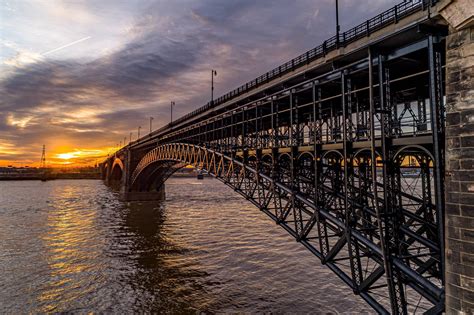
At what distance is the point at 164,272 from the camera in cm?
2192

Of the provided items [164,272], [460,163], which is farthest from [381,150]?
[164,272]

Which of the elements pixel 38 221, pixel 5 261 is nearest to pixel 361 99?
pixel 5 261

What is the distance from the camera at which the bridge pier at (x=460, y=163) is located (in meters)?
7.87

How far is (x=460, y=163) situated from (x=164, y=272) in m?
20.5

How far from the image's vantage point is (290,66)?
69.7 ft

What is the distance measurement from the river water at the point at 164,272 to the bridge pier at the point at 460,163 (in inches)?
346

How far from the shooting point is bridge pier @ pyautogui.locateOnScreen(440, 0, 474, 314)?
7.87 m

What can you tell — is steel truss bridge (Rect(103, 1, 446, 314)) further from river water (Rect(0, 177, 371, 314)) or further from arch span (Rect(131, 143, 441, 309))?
river water (Rect(0, 177, 371, 314))

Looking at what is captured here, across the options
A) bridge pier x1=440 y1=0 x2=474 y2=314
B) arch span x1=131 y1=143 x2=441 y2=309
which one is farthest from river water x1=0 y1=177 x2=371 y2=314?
bridge pier x1=440 y1=0 x2=474 y2=314

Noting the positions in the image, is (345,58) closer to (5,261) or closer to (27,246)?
(5,261)

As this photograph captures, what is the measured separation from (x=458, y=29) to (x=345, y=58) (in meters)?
6.38

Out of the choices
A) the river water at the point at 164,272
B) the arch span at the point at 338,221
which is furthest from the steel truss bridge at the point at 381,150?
the river water at the point at 164,272

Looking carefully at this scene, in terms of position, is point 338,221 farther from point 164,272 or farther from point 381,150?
point 164,272

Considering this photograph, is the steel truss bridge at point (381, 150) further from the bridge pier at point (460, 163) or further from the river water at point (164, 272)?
the river water at point (164, 272)
